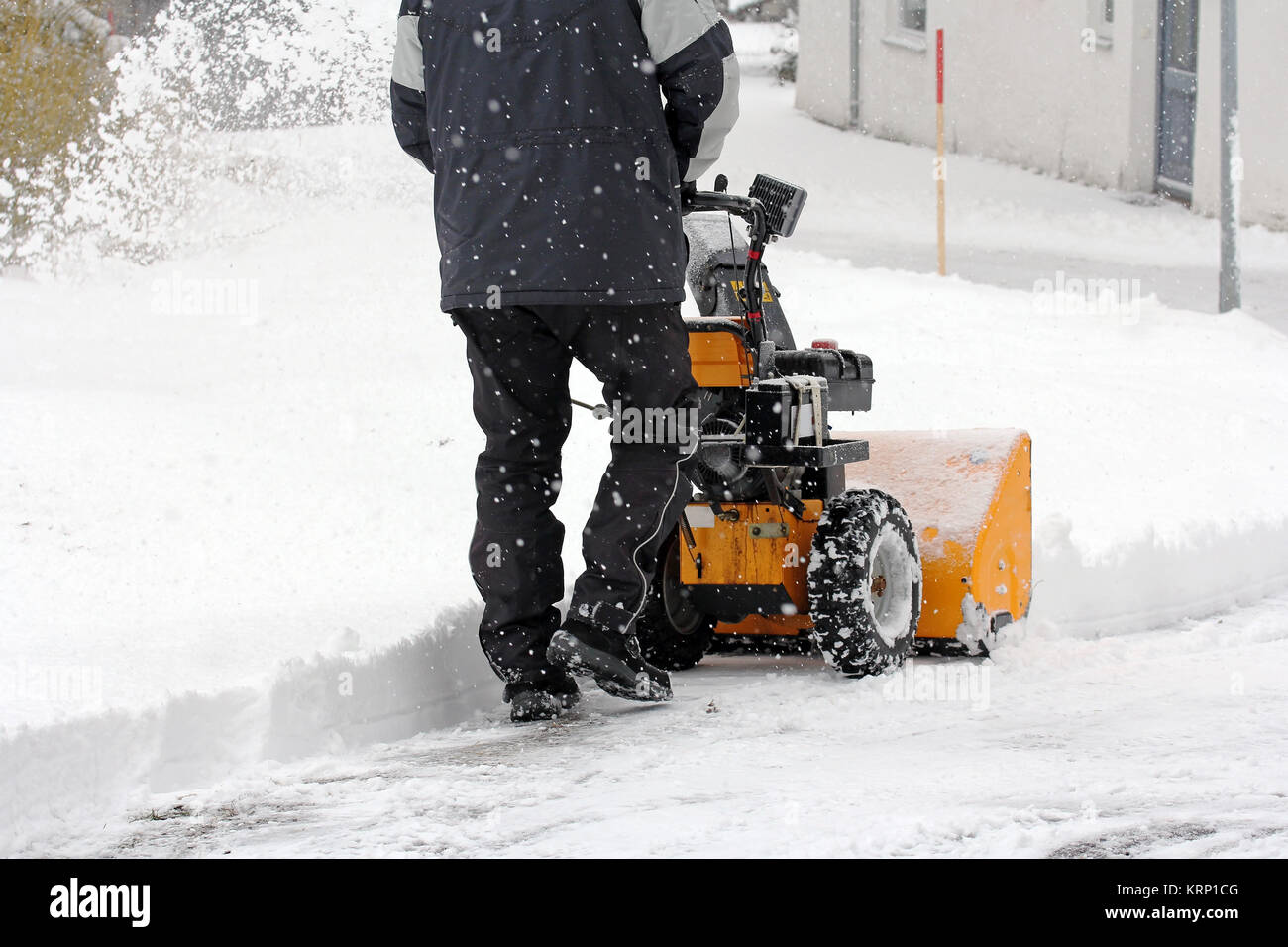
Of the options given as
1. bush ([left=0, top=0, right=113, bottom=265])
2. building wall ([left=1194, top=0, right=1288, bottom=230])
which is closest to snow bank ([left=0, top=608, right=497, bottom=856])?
bush ([left=0, top=0, right=113, bottom=265])

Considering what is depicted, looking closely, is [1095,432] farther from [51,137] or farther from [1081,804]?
[51,137]

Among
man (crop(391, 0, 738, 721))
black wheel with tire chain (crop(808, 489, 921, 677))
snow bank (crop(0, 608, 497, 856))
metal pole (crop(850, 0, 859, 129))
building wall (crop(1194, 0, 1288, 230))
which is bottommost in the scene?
snow bank (crop(0, 608, 497, 856))

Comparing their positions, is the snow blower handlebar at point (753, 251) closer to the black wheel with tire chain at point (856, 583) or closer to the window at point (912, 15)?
the black wheel with tire chain at point (856, 583)

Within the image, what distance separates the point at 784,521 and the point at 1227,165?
7043mm

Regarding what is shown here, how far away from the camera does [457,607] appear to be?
13.3ft

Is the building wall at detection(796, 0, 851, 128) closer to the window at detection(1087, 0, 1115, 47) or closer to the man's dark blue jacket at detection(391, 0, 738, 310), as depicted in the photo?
the window at detection(1087, 0, 1115, 47)

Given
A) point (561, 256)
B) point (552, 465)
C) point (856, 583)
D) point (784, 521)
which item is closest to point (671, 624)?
point (784, 521)

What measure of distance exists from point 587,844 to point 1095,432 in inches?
192

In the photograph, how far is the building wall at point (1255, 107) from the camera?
13.2 m

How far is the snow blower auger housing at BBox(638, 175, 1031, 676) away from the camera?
13.1 ft

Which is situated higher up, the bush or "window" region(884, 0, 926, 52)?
"window" region(884, 0, 926, 52)

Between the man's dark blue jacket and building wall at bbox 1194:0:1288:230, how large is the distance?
10700 mm

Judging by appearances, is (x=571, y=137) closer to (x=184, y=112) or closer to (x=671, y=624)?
(x=671, y=624)

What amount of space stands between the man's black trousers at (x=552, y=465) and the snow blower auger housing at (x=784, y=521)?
234 mm
